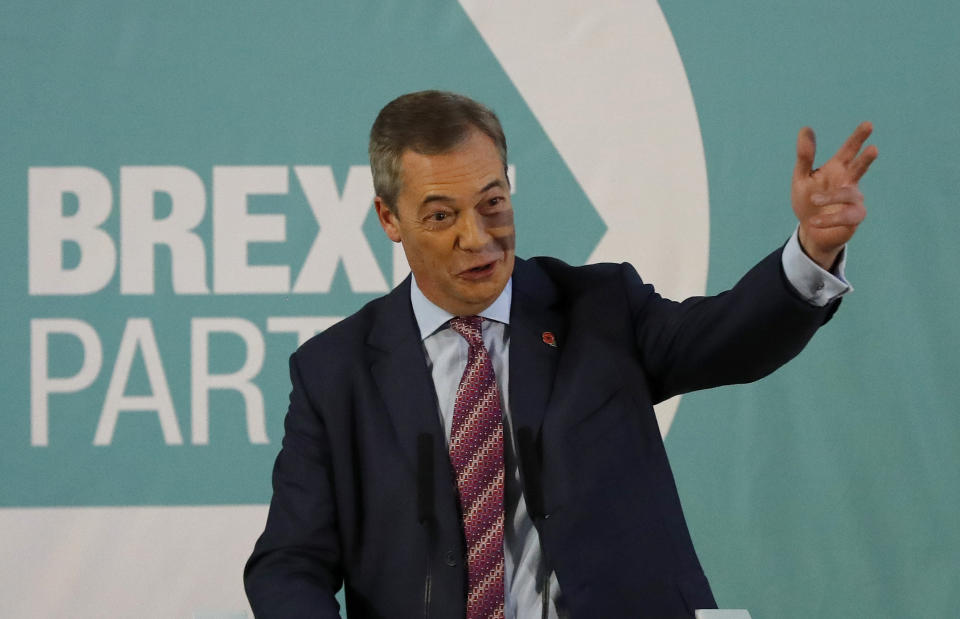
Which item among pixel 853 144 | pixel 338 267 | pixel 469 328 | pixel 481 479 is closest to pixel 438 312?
pixel 469 328

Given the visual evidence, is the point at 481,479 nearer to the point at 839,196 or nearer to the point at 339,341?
the point at 339,341

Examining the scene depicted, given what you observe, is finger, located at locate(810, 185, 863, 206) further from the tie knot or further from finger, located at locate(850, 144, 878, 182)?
the tie knot

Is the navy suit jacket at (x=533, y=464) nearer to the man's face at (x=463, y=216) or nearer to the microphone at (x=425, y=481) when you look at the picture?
the microphone at (x=425, y=481)

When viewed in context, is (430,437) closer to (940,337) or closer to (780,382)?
(780,382)

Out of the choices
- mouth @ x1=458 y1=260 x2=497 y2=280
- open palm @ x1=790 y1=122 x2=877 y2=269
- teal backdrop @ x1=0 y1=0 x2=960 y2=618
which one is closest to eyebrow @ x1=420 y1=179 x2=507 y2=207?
mouth @ x1=458 y1=260 x2=497 y2=280

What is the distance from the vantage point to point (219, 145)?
2.97 metres

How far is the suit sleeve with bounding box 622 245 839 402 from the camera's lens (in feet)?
5.41

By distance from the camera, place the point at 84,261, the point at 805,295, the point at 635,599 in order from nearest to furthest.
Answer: the point at 805,295, the point at 635,599, the point at 84,261

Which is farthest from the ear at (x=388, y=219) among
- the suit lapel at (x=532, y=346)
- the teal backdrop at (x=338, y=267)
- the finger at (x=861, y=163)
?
the teal backdrop at (x=338, y=267)

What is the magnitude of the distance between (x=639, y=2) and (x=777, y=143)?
0.54m

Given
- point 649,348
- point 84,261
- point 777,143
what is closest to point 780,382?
point 777,143

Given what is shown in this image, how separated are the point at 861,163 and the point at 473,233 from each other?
0.63m

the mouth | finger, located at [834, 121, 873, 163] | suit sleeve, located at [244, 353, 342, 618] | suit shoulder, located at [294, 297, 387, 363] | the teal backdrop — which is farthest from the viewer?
the teal backdrop

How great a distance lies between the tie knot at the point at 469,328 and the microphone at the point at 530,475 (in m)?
0.20
